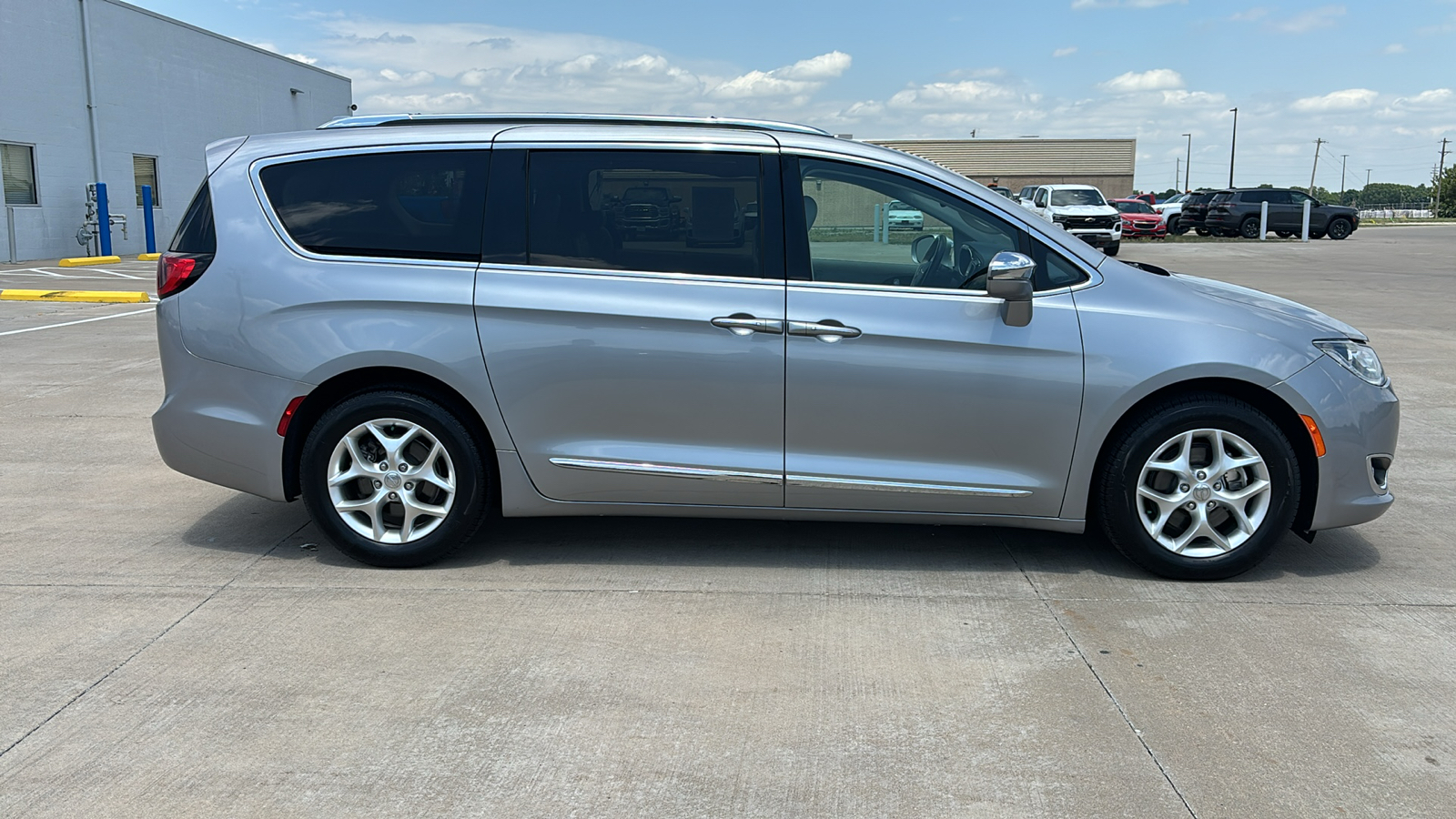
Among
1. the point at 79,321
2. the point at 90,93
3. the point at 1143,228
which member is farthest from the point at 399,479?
the point at 1143,228

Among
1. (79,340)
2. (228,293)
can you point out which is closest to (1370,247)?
(79,340)

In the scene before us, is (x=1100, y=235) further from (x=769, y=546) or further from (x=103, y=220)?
(x=769, y=546)

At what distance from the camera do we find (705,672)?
3809mm

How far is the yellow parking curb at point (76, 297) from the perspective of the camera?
52.0 ft

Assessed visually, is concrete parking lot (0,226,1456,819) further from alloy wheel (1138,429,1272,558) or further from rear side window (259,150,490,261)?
rear side window (259,150,490,261)

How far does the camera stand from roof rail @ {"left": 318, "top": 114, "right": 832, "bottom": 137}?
495 cm

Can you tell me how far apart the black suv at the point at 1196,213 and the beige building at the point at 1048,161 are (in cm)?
2349

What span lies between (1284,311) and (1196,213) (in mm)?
39364

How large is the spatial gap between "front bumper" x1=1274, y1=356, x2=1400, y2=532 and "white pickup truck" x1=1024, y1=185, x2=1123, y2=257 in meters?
26.6

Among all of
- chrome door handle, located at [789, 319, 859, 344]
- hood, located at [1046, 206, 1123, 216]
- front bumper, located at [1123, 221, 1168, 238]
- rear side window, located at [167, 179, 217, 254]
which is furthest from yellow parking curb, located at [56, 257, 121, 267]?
front bumper, located at [1123, 221, 1168, 238]

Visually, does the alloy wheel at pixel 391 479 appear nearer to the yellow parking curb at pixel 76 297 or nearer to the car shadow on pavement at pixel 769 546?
the car shadow on pavement at pixel 769 546

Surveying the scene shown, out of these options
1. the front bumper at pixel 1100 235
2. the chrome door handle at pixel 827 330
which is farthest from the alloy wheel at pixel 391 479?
the front bumper at pixel 1100 235

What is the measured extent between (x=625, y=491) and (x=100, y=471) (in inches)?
139

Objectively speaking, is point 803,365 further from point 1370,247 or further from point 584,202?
point 1370,247
